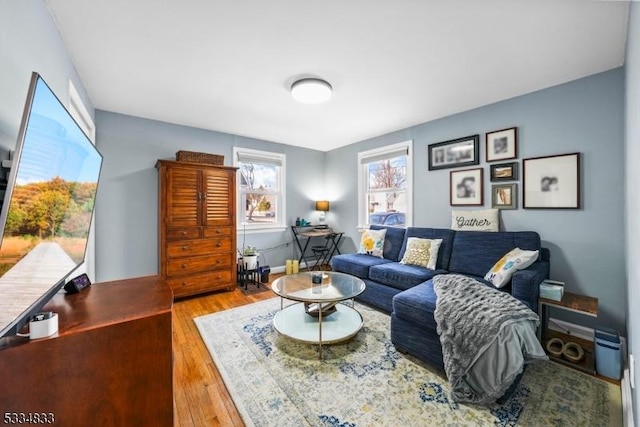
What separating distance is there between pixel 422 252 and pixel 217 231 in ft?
8.82

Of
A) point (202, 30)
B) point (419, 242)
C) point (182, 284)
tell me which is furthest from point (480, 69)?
point (182, 284)

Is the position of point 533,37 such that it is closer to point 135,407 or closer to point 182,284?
point 135,407

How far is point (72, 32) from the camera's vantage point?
1.73 metres

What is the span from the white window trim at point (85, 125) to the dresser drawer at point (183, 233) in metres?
0.75

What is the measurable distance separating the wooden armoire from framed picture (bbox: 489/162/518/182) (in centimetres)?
327

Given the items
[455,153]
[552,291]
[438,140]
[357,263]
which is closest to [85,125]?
[357,263]

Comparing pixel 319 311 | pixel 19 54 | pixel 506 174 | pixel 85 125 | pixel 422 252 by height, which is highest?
pixel 85 125

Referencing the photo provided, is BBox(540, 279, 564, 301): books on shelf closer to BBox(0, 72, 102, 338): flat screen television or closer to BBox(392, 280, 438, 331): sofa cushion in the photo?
BBox(392, 280, 438, 331): sofa cushion

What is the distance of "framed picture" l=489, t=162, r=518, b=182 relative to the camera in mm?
2717

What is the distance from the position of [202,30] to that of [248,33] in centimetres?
31

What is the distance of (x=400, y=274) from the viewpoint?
274cm

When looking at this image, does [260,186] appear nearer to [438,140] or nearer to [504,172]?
[438,140]

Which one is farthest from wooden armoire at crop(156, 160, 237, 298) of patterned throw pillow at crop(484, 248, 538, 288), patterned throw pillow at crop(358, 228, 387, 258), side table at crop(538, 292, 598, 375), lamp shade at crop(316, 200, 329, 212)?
side table at crop(538, 292, 598, 375)

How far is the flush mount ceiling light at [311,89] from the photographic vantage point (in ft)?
7.62
